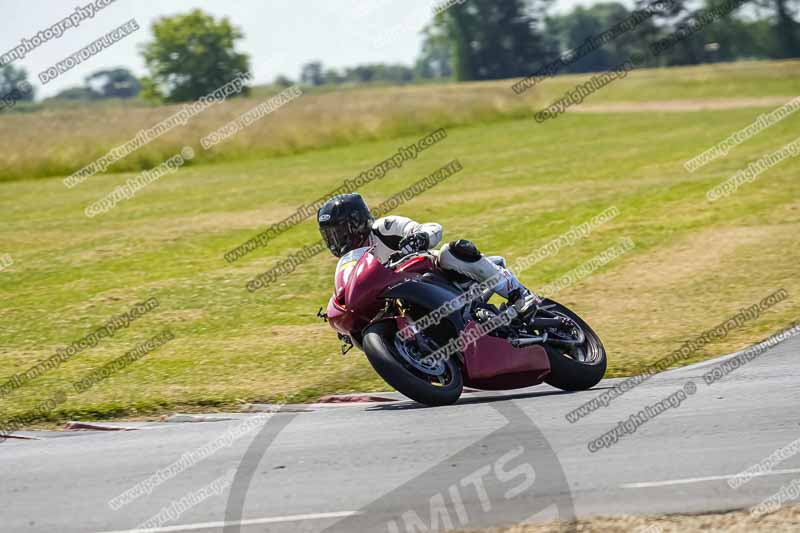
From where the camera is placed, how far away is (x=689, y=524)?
5363 millimetres

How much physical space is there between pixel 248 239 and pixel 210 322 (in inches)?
281

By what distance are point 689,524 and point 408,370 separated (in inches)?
115

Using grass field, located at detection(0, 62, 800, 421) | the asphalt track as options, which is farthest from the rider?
grass field, located at detection(0, 62, 800, 421)

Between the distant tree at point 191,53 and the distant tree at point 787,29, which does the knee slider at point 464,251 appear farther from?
the distant tree at point 787,29

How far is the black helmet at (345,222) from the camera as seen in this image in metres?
8.61

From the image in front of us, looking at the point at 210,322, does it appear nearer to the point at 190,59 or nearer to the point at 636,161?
the point at 636,161

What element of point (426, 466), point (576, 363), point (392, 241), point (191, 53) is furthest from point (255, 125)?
point (191, 53)

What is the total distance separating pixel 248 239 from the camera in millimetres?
21141

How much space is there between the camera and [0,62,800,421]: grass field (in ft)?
36.4

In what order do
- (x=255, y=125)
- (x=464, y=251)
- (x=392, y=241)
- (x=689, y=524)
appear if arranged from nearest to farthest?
(x=689, y=524), (x=464, y=251), (x=392, y=241), (x=255, y=125)

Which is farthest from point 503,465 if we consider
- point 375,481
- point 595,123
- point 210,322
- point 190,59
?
point 190,59

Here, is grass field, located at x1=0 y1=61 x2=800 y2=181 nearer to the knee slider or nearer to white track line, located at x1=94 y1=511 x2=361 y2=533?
the knee slider

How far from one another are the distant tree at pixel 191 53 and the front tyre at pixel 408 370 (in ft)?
319

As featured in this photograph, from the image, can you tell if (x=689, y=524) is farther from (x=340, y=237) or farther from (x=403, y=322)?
(x=340, y=237)
